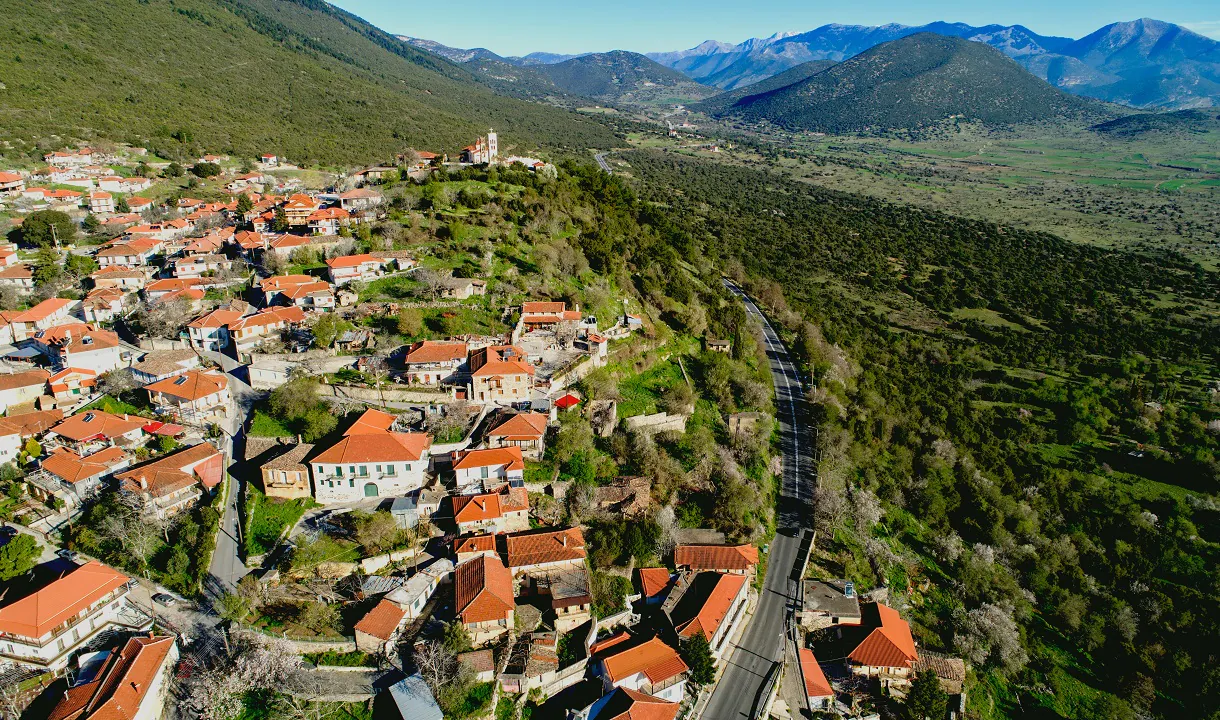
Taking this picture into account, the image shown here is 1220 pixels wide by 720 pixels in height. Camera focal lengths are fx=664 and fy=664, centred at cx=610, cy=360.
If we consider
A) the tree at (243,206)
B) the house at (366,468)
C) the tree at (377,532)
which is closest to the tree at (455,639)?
the tree at (377,532)

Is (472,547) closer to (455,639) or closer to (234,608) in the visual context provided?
(455,639)

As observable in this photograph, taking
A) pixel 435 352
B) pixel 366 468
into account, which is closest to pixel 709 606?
pixel 366 468

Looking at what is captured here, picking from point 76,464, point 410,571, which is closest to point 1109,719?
point 410,571

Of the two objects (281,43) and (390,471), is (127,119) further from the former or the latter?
(390,471)

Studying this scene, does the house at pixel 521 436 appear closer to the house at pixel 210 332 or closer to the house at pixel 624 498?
the house at pixel 624 498

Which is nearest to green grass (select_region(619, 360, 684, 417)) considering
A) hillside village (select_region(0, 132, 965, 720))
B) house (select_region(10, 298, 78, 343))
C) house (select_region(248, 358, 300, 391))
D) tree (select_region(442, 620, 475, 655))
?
hillside village (select_region(0, 132, 965, 720))

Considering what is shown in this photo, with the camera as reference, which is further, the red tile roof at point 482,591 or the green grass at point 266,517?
the green grass at point 266,517
